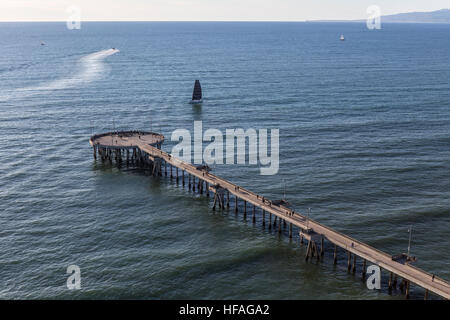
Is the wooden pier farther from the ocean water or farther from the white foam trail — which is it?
the white foam trail

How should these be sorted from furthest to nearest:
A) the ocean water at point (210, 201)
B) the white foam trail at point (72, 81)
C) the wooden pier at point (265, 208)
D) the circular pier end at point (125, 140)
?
1. the white foam trail at point (72, 81)
2. the circular pier end at point (125, 140)
3. the ocean water at point (210, 201)
4. the wooden pier at point (265, 208)

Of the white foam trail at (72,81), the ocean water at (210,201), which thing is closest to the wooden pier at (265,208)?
the ocean water at (210,201)

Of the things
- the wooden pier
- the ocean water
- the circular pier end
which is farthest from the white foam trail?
the wooden pier

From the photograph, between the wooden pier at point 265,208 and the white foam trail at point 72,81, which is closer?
the wooden pier at point 265,208

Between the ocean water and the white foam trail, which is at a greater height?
the white foam trail

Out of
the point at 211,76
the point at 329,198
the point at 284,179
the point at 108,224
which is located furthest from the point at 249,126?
the point at 211,76

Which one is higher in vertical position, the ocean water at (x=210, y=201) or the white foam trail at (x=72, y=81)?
the white foam trail at (x=72, y=81)

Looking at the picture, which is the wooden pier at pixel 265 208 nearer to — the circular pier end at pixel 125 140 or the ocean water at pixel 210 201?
the circular pier end at pixel 125 140
